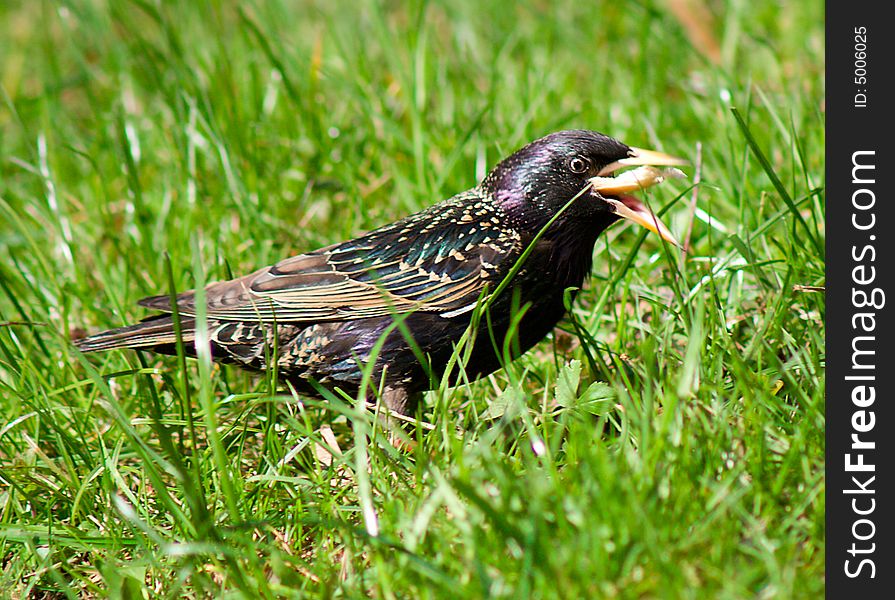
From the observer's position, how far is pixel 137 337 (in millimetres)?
3445

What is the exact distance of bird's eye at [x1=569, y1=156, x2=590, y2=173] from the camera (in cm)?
338

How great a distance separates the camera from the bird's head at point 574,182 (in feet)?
10.9

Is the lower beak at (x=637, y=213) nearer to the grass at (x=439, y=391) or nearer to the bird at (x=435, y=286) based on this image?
the bird at (x=435, y=286)

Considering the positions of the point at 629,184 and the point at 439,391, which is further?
the point at 629,184

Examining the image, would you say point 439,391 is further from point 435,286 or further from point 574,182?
point 574,182

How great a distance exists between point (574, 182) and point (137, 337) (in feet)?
5.45

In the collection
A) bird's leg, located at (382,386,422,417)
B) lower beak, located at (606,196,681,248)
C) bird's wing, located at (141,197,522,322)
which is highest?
lower beak, located at (606,196,681,248)

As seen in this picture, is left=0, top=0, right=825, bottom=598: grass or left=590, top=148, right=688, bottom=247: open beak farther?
left=590, top=148, right=688, bottom=247: open beak
